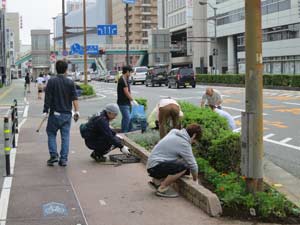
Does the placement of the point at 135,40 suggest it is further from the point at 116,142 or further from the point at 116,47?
the point at 116,142

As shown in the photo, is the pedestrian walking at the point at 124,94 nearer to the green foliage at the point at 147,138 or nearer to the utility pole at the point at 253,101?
the green foliage at the point at 147,138

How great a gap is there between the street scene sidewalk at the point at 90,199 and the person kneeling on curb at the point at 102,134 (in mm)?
287

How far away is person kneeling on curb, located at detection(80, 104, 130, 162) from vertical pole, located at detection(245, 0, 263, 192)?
3541 mm

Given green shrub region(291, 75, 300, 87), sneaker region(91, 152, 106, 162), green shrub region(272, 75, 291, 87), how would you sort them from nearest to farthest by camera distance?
1. sneaker region(91, 152, 106, 162)
2. green shrub region(291, 75, 300, 87)
3. green shrub region(272, 75, 291, 87)

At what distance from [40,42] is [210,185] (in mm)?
78347

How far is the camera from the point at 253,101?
645 cm

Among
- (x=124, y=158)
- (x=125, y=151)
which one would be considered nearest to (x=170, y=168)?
(x=125, y=151)

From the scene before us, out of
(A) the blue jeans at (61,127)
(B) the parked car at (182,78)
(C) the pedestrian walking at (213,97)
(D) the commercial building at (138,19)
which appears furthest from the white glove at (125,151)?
(D) the commercial building at (138,19)

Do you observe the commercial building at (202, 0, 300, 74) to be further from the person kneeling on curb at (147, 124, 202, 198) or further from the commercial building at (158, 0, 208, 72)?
the person kneeling on curb at (147, 124, 202, 198)

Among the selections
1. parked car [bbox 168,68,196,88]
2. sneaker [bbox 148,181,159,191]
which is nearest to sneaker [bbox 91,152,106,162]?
sneaker [bbox 148,181,159,191]

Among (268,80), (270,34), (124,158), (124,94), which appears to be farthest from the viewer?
(270,34)

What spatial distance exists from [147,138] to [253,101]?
4.99 meters

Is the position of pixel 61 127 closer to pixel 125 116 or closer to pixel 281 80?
pixel 125 116

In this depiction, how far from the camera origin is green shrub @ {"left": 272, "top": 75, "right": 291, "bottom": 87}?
41.0 metres
